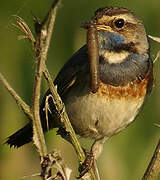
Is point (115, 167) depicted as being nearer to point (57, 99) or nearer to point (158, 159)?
point (158, 159)

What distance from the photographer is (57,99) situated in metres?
2.86

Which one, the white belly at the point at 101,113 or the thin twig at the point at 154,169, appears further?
the white belly at the point at 101,113

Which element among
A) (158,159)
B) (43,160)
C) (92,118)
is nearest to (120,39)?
(92,118)

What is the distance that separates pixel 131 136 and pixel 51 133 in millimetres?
621

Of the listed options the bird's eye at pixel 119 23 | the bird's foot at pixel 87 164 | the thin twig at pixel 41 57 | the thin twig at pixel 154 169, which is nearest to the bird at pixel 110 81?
the bird's eye at pixel 119 23

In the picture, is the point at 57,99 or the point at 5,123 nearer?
the point at 57,99

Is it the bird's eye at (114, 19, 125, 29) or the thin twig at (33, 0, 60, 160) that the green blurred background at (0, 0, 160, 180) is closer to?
the bird's eye at (114, 19, 125, 29)

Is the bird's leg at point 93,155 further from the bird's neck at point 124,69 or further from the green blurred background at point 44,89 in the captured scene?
the bird's neck at point 124,69

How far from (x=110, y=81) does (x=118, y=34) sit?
35 centimetres

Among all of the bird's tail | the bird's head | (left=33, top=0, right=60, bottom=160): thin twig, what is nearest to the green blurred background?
the bird's tail

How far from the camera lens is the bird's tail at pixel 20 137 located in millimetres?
4559

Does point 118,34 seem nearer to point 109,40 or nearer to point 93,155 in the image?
point 109,40

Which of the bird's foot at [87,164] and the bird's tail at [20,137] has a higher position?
the bird's tail at [20,137]

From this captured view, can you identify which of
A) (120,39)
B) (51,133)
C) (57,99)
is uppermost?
(57,99)
